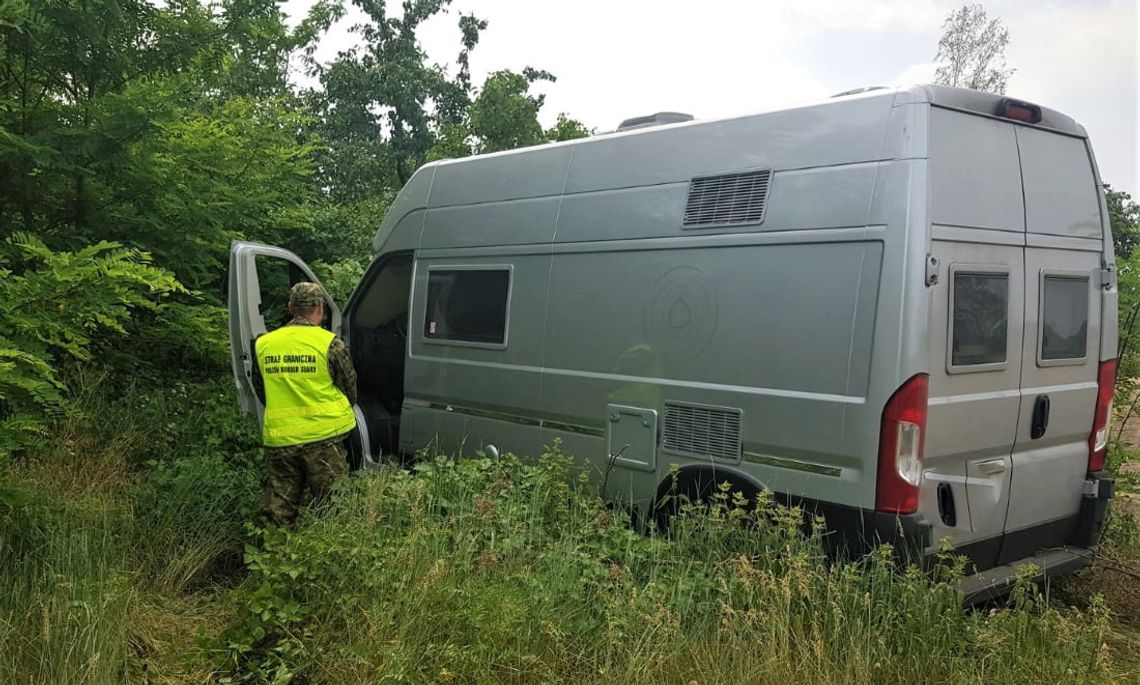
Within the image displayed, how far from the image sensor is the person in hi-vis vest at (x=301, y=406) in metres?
4.98

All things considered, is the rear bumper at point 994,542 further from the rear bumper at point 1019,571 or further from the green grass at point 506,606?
the green grass at point 506,606

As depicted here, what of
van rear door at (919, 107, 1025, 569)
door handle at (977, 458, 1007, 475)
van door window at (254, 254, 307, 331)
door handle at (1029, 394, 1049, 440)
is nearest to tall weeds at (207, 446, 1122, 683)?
van rear door at (919, 107, 1025, 569)

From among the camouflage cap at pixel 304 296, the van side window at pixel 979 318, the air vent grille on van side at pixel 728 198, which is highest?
the air vent grille on van side at pixel 728 198

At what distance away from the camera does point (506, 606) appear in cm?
334

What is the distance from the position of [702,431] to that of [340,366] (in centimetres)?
214

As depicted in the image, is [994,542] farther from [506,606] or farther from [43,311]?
[43,311]

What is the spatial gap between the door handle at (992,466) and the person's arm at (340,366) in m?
3.41

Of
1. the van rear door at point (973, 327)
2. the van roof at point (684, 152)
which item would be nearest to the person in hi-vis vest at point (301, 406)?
the van roof at point (684, 152)

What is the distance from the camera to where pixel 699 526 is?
4.05 m

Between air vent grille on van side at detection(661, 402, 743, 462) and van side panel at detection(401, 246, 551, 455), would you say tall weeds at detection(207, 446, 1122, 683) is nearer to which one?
air vent grille on van side at detection(661, 402, 743, 462)

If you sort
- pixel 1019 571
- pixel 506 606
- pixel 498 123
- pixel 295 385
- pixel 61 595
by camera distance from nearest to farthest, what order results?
pixel 506 606, pixel 1019 571, pixel 61 595, pixel 295 385, pixel 498 123

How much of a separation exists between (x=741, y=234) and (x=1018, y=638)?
2132 millimetres

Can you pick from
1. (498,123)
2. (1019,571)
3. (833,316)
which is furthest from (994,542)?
(498,123)

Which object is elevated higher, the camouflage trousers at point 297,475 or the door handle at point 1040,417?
the door handle at point 1040,417
